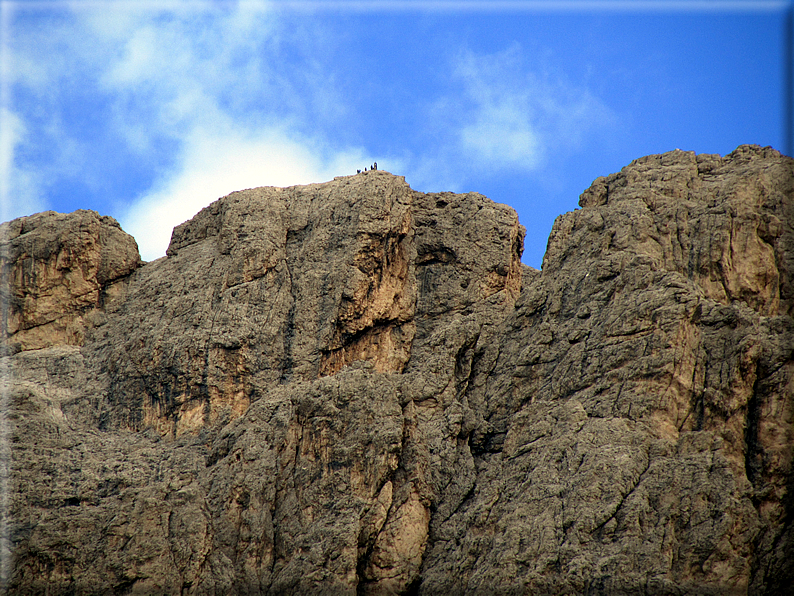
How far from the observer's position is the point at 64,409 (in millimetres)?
59344

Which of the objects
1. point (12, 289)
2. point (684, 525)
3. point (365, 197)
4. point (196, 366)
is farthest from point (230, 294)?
point (684, 525)

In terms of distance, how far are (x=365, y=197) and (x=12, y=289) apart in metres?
22.9

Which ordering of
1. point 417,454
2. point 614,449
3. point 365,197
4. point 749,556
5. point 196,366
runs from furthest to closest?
point 365,197 < point 196,366 < point 417,454 < point 614,449 < point 749,556

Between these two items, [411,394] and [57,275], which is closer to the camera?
[411,394]

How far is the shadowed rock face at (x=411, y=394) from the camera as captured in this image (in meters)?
46.8

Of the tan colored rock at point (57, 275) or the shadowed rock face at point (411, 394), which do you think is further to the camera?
the tan colored rock at point (57, 275)

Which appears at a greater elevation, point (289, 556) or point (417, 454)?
point (417, 454)

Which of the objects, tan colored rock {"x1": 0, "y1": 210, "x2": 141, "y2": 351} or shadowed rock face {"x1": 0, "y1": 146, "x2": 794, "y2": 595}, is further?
tan colored rock {"x1": 0, "y1": 210, "x2": 141, "y2": 351}

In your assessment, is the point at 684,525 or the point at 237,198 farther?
the point at 237,198

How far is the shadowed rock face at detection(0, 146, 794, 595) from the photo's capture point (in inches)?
1842

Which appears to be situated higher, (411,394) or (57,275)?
(57,275)

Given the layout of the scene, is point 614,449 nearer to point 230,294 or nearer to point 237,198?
point 230,294

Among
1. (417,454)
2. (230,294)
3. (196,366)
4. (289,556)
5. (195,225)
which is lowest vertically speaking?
(289,556)

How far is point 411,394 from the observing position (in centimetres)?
5569
